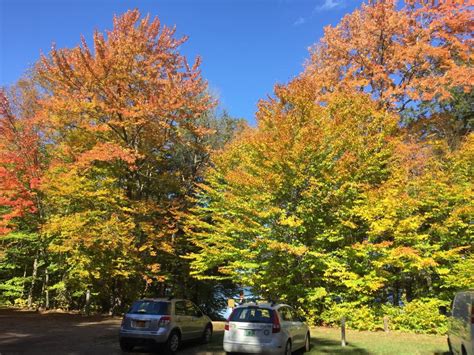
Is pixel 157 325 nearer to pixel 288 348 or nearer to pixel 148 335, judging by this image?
pixel 148 335

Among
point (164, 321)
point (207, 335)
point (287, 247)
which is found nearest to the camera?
point (164, 321)

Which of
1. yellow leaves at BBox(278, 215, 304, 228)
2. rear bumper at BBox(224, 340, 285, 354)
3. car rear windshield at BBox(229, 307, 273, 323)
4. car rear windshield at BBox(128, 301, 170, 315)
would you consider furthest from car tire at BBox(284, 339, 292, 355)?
yellow leaves at BBox(278, 215, 304, 228)

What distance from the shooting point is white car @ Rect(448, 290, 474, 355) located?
25.6 feet

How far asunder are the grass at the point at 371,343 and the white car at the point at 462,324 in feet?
7.66

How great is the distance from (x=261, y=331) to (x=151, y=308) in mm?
3304

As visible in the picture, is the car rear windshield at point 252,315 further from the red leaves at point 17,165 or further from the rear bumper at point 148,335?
the red leaves at point 17,165

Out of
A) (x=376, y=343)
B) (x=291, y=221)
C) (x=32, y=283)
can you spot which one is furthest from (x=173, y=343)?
(x=32, y=283)

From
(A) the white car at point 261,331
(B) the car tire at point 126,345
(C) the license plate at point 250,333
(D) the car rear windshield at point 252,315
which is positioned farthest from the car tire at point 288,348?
(B) the car tire at point 126,345

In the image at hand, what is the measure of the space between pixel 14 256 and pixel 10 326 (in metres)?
10.3

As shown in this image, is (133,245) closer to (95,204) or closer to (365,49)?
(95,204)

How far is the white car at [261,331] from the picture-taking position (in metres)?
10.4

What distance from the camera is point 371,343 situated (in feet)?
→ 44.0

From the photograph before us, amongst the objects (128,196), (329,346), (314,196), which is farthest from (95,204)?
(329,346)

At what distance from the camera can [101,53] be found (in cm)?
2134
